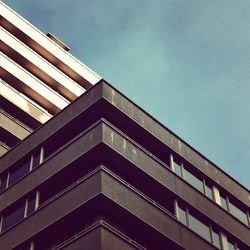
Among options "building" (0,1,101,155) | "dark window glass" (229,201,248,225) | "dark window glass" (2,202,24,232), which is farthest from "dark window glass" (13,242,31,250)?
"building" (0,1,101,155)

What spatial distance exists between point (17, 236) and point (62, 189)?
9.96ft

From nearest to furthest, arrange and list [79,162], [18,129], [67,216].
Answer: [67,216], [79,162], [18,129]

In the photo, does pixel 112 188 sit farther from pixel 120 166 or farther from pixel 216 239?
pixel 216 239

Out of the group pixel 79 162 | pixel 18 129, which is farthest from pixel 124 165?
pixel 18 129

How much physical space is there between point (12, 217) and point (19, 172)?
9.90 feet

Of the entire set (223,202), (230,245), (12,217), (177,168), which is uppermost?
(177,168)

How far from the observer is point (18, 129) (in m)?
42.1

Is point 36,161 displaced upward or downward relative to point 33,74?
downward

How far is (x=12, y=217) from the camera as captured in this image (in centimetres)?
3031

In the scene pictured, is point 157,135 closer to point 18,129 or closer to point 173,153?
point 173,153

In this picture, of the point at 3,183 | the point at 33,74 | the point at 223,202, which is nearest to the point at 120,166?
the point at 3,183

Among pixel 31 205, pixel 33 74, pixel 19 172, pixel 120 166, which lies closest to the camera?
pixel 120 166

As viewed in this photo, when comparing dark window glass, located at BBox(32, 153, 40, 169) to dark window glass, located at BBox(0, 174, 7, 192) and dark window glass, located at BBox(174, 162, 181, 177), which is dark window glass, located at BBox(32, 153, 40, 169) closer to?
dark window glass, located at BBox(0, 174, 7, 192)

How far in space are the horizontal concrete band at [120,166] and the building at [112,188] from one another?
0.07 meters
